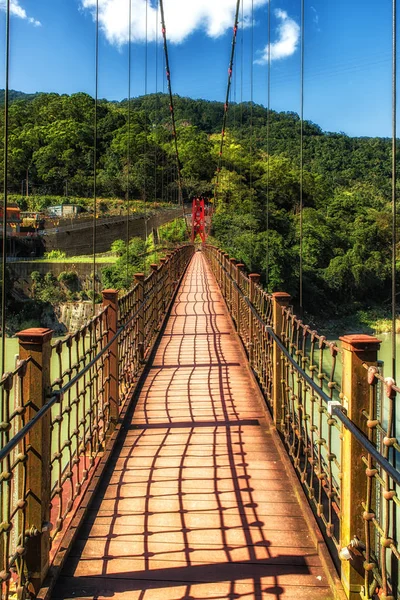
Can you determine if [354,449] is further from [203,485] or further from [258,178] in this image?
[258,178]

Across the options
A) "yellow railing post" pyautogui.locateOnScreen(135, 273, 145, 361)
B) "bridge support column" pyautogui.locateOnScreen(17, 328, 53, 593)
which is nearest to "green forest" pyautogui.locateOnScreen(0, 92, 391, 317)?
"yellow railing post" pyautogui.locateOnScreen(135, 273, 145, 361)

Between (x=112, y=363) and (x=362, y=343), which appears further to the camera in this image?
(x=112, y=363)

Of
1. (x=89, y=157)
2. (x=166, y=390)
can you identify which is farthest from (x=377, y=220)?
(x=166, y=390)

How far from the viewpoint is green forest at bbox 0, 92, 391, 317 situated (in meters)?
31.7

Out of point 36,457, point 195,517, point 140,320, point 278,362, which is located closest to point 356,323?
point 140,320

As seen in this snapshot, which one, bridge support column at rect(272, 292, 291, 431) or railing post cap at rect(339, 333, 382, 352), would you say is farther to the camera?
bridge support column at rect(272, 292, 291, 431)

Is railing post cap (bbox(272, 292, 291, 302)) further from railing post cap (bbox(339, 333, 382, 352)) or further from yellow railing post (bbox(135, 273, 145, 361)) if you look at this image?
yellow railing post (bbox(135, 273, 145, 361))

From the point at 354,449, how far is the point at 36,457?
1.11 meters

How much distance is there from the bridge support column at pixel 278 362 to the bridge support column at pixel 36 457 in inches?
61.8

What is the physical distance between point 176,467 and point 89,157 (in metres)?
52.5

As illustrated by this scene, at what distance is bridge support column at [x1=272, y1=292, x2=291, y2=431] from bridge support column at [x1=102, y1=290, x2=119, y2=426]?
105 centimetres

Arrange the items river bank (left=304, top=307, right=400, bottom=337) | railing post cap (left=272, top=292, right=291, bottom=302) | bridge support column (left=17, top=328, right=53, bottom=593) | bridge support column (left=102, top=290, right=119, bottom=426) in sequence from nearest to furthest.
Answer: bridge support column (left=17, top=328, right=53, bottom=593), railing post cap (left=272, top=292, right=291, bottom=302), bridge support column (left=102, top=290, right=119, bottom=426), river bank (left=304, top=307, right=400, bottom=337)

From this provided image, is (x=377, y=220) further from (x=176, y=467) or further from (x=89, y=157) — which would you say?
(x=176, y=467)

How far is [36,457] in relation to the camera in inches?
68.6
